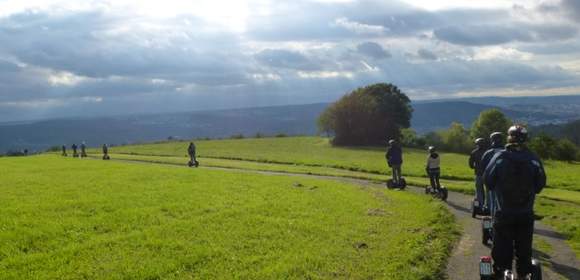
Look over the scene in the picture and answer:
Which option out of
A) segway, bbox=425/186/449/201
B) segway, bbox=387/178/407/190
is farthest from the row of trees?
segway, bbox=425/186/449/201

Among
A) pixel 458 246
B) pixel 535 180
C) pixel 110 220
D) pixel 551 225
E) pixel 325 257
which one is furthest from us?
pixel 551 225

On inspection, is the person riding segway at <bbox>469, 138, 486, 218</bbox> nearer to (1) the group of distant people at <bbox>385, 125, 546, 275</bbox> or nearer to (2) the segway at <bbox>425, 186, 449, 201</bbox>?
(2) the segway at <bbox>425, 186, 449, 201</bbox>

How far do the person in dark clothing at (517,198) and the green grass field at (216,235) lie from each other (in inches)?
87.3

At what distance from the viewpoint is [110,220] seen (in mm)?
14297

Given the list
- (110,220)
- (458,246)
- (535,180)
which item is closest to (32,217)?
(110,220)

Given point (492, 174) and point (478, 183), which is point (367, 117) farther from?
point (492, 174)

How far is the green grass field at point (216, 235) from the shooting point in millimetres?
10180

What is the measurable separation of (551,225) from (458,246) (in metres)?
4.91

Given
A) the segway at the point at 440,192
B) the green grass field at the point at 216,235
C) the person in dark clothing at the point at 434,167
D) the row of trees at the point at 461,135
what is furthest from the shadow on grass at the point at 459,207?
the row of trees at the point at 461,135

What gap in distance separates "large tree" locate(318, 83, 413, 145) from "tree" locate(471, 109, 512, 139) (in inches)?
684

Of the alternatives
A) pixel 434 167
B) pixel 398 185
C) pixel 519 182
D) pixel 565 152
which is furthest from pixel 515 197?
pixel 565 152

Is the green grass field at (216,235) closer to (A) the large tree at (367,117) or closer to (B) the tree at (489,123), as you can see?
(A) the large tree at (367,117)

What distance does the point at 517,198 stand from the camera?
26.8 ft

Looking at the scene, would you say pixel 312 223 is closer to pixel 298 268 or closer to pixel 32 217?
pixel 298 268
